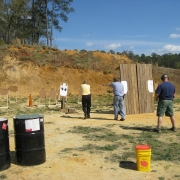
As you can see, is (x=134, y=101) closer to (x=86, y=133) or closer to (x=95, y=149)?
(x=86, y=133)

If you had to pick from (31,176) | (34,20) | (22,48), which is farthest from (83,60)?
(31,176)

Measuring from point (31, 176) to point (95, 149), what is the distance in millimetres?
2305

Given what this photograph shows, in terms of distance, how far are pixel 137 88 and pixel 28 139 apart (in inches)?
347

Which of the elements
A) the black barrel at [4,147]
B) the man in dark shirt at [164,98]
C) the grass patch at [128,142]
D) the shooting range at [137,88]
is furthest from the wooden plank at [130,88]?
the black barrel at [4,147]

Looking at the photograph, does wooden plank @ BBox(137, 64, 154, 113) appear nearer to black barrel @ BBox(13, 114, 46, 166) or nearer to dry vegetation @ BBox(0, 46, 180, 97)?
black barrel @ BBox(13, 114, 46, 166)

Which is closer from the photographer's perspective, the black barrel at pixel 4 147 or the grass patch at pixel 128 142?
→ the black barrel at pixel 4 147

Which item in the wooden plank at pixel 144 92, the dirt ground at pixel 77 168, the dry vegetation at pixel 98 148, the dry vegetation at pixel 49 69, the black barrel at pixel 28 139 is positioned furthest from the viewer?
the dry vegetation at pixel 49 69

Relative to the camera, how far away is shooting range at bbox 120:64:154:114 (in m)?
14.3

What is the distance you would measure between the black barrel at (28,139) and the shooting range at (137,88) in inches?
316

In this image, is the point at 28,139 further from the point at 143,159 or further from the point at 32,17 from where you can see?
the point at 32,17

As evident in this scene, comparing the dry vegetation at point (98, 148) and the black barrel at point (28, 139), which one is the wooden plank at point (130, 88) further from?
the black barrel at point (28, 139)

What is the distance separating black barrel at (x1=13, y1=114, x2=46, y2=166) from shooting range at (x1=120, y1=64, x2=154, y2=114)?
26.3ft

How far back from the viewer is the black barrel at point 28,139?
6.58 meters

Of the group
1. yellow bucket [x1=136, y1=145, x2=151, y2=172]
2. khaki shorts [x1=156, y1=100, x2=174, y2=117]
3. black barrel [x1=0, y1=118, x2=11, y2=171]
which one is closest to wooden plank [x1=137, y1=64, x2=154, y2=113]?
khaki shorts [x1=156, y1=100, x2=174, y2=117]
